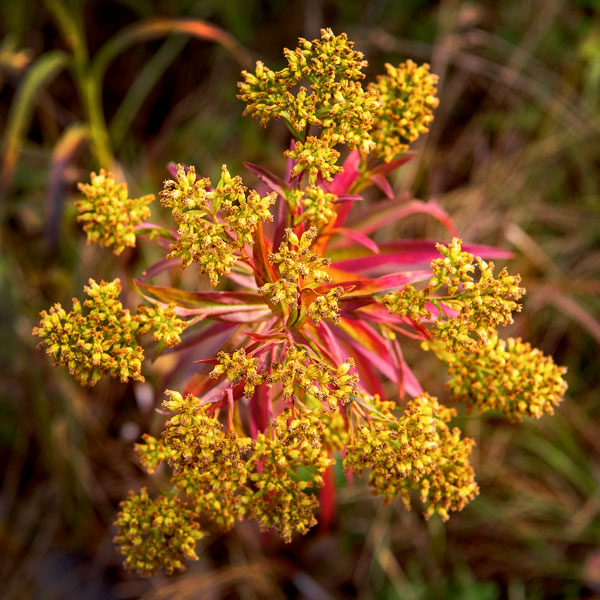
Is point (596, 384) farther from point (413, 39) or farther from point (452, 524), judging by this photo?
point (413, 39)

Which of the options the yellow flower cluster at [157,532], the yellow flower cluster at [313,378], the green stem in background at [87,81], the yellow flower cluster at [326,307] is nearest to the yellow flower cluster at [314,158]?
the yellow flower cluster at [326,307]

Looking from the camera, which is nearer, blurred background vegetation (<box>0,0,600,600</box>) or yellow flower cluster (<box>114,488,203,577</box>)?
yellow flower cluster (<box>114,488,203,577</box>)

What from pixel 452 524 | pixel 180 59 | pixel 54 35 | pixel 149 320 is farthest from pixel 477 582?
pixel 54 35

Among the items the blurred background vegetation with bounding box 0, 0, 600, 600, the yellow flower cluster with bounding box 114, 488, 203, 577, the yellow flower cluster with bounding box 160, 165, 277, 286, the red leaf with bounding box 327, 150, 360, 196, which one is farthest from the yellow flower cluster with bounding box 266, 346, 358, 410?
the blurred background vegetation with bounding box 0, 0, 600, 600

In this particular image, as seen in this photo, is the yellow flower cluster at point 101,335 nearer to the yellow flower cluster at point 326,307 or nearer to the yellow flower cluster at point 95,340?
the yellow flower cluster at point 95,340

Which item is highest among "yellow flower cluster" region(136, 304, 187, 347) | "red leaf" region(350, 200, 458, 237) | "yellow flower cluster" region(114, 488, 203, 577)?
"red leaf" region(350, 200, 458, 237)

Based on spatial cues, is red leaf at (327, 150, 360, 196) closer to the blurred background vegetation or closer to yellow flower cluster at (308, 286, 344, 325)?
yellow flower cluster at (308, 286, 344, 325)
